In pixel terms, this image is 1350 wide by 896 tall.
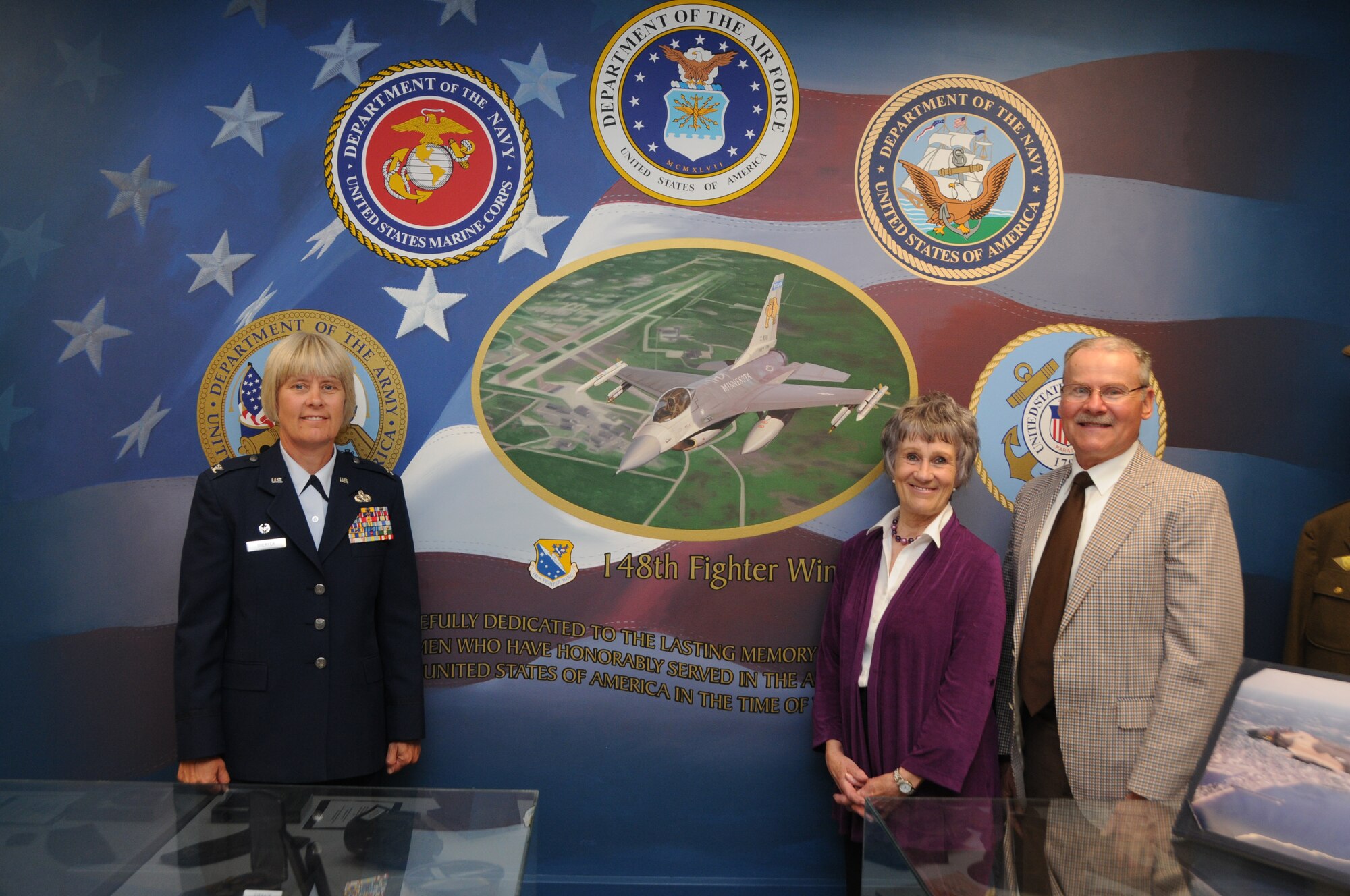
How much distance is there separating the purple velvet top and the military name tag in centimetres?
144

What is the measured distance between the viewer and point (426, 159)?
2934 mm

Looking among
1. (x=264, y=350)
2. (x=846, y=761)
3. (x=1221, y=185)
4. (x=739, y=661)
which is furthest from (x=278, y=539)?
(x=1221, y=185)

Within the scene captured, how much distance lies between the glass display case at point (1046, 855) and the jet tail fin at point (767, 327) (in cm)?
160

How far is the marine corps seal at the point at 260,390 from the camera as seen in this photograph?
2916 mm

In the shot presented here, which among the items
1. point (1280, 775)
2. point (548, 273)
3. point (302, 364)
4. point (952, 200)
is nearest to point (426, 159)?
point (548, 273)

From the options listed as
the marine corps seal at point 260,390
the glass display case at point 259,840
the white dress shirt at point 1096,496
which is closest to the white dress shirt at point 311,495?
the marine corps seal at point 260,390

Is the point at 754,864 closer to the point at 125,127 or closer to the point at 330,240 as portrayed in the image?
the point at 330,240

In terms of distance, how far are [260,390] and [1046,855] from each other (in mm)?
2694

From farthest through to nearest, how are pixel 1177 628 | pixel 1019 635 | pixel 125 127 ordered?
pixel 125 127 → pixel 1019 635 → pixel 1177 628

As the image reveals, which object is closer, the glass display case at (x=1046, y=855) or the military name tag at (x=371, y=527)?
the glass display case at (x=1046, y=855)

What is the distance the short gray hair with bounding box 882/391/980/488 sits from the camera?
2473 millimetres

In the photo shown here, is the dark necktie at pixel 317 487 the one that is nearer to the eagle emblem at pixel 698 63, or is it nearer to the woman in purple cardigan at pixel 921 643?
the woman in purple cardigan at pixel 921 643

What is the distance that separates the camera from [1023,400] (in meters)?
2.95

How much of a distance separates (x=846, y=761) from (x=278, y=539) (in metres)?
1.77
